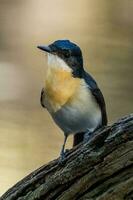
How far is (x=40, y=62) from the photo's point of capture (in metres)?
5.18

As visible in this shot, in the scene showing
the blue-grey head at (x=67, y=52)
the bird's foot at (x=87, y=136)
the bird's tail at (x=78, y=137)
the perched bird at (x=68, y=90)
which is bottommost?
the bird's tail at (x=78, y=137)

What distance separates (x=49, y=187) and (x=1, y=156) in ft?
6.63

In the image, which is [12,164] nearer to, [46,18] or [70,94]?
[46,18]

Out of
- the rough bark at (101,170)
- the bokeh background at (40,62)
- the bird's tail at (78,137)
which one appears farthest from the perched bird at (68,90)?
the bokeh background at (40,62)

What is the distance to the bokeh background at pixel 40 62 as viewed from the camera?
5.19m

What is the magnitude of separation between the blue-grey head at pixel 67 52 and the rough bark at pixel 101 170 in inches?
21.3

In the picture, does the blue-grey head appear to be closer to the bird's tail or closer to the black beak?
the black beak

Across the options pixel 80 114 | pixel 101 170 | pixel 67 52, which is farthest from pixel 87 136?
pixel 101 170

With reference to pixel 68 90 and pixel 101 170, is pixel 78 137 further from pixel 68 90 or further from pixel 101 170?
pixel 101 170

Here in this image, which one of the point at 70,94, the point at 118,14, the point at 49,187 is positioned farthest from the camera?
the point at 118,14

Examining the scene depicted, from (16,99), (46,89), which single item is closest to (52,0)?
(16,99)

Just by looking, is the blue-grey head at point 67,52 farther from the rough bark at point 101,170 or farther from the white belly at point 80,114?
the rough bark at point 101,170

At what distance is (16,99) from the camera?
17.1 feet

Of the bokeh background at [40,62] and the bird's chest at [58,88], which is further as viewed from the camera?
the bokeh background at [40,62]
